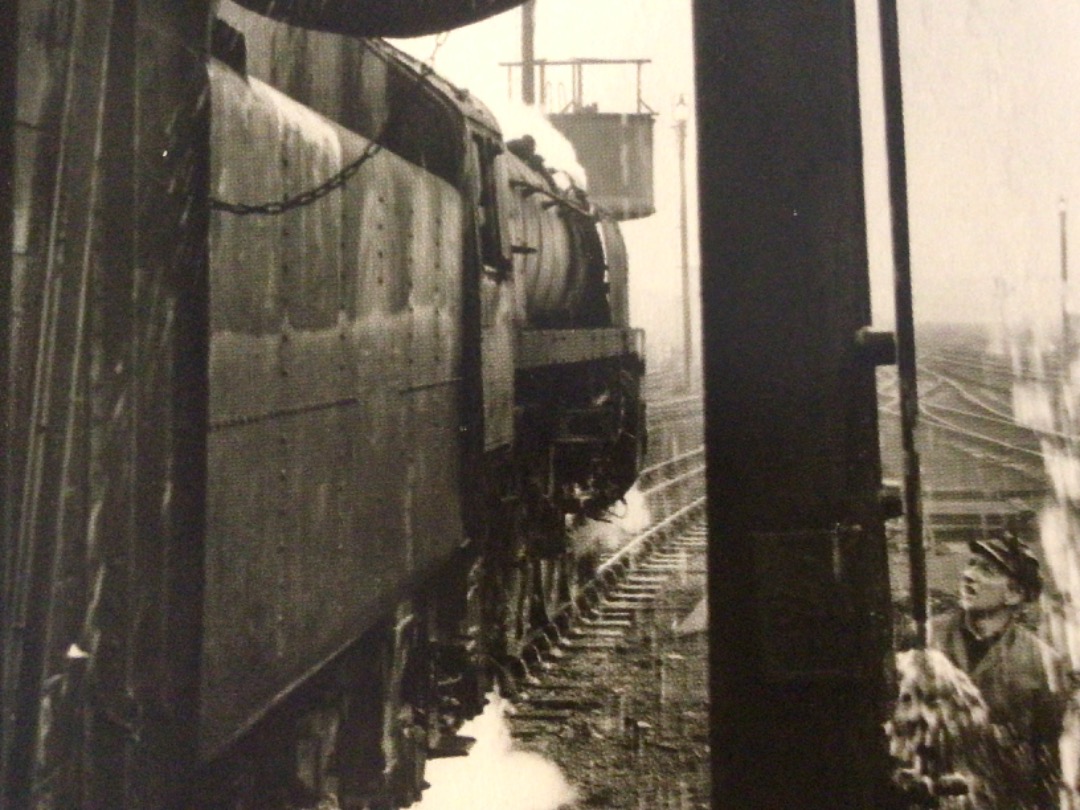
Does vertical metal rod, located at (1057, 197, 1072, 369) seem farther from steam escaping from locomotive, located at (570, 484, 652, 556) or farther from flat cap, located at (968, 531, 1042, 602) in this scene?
flat cap, located at (968, 531, 1042, 602)

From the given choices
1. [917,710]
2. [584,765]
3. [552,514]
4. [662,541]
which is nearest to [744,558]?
[917,710]

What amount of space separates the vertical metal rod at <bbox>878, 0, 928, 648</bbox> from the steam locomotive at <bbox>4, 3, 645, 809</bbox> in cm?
146

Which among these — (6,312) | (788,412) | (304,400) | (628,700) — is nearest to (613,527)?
(628,700)

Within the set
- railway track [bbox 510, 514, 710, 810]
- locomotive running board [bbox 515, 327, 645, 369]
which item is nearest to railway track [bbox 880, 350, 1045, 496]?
locomotive running board [bbox 515, 327, 645, 369]

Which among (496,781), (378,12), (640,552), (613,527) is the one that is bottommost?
(496,781)

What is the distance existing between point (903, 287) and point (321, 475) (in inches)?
71.6

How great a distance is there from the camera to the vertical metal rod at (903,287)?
2070mm

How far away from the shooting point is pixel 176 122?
2.65 meters

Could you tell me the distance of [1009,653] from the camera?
4.75 meters

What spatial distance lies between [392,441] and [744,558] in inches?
89.2

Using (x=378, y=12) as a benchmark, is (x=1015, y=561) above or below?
below

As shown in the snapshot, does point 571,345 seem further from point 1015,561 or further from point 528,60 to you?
point 1015,561

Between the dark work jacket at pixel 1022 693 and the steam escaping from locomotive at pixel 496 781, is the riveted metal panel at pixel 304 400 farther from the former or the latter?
the dark work jacket at pixel 1022 693

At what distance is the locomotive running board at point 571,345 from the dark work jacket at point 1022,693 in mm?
3149
